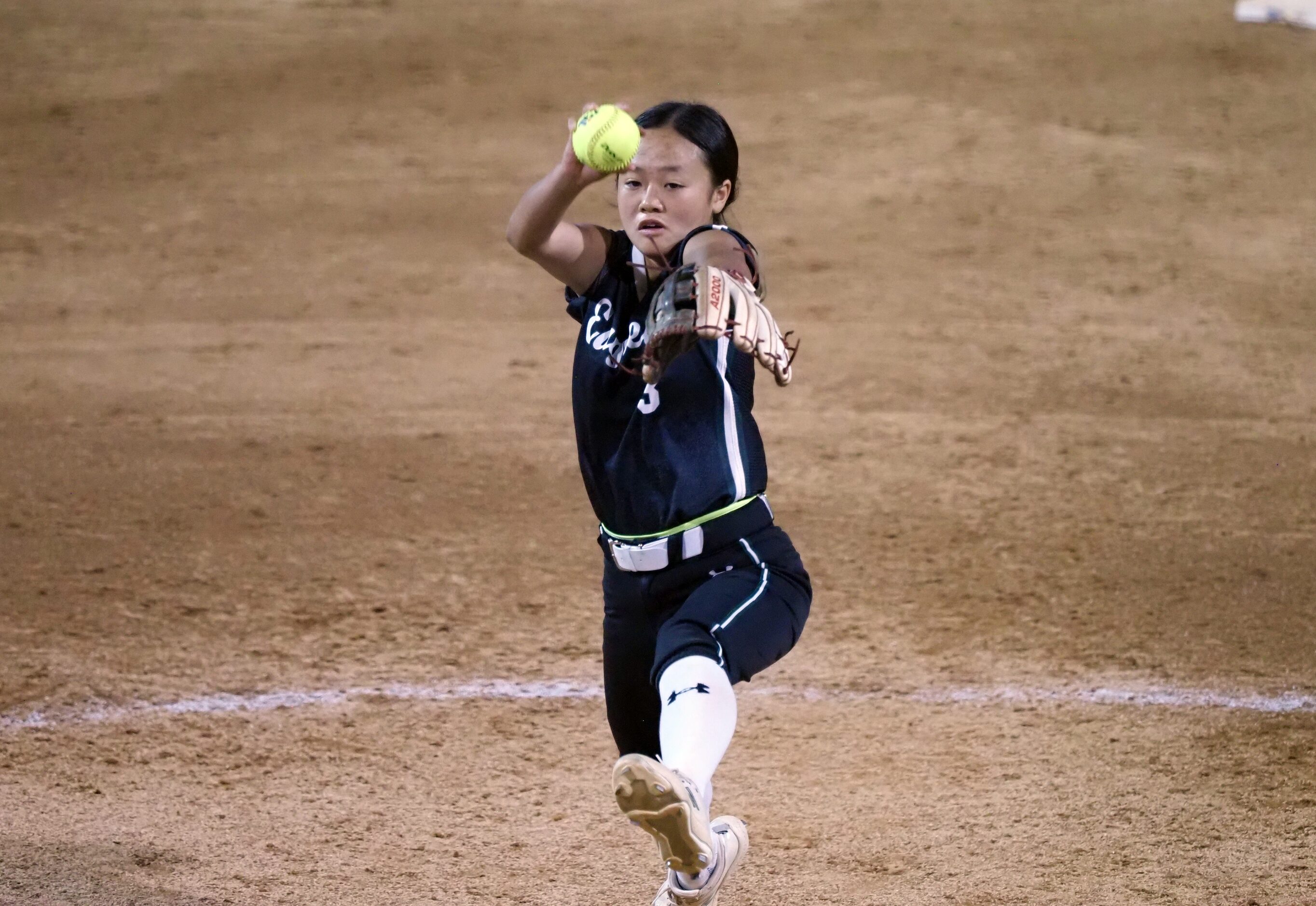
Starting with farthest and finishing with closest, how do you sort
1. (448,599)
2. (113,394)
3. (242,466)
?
(113,394)
(242,466)
(448,599)

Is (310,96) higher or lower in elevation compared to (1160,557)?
higher

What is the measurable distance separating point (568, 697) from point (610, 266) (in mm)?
1978

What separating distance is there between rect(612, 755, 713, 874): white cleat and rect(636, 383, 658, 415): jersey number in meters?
0.80

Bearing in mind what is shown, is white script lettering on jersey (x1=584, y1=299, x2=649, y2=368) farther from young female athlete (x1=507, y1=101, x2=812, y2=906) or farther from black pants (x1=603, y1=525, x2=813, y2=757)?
black pants (x1=603, y1=525, x2=813, y2=757)

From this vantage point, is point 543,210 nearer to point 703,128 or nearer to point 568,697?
point 703,128

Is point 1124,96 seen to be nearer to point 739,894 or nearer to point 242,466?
point 242,466

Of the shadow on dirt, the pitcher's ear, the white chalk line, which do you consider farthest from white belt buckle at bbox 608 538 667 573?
the white chalk line

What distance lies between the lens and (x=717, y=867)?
2.79m

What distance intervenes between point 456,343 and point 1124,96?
559 centimetres

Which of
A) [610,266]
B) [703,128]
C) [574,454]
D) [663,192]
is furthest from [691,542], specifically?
[574,454]

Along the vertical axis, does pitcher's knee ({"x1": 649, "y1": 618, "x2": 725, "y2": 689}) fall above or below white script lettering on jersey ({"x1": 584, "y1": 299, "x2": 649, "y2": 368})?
below

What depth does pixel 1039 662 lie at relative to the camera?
15.8 feet

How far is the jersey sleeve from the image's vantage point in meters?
3.02

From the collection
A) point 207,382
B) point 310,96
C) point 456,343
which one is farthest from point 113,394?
point 310,96
